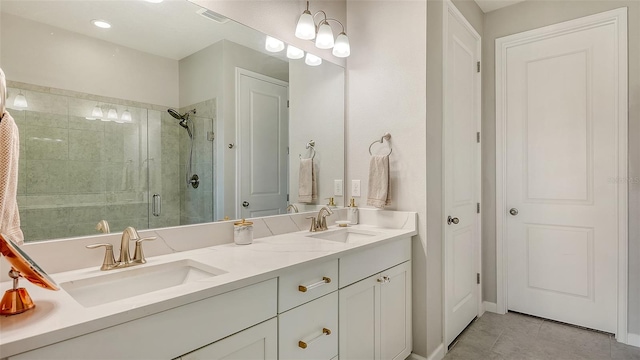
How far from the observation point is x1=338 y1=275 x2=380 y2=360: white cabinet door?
1484 mm

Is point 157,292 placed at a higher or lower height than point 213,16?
lower

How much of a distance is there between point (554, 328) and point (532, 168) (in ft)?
4.01

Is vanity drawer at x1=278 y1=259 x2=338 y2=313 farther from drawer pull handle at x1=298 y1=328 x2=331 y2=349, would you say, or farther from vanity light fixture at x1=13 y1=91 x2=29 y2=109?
vanity light fixture at x1=13 y1=91 x2=29 y2=109

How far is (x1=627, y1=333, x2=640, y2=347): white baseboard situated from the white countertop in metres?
1.98

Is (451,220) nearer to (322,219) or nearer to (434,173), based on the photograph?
(434,173)

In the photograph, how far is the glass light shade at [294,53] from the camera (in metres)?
2.00

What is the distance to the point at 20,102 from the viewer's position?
1.09 metres

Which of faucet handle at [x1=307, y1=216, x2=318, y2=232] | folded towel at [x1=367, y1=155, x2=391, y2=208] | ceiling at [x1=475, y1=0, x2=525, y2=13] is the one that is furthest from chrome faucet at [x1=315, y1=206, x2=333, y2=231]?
ceiling at [x1=475, y1=0, x2=525, y2=13]

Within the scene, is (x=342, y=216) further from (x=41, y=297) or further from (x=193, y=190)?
(x=41, y=297)

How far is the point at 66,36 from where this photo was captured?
3.90 ft

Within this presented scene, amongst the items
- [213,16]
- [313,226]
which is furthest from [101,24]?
[313,226]

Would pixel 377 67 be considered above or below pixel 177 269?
above

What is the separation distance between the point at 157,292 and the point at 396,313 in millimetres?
1338

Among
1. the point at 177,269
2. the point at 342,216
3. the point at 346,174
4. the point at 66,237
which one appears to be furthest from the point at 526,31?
the point at 66,237
